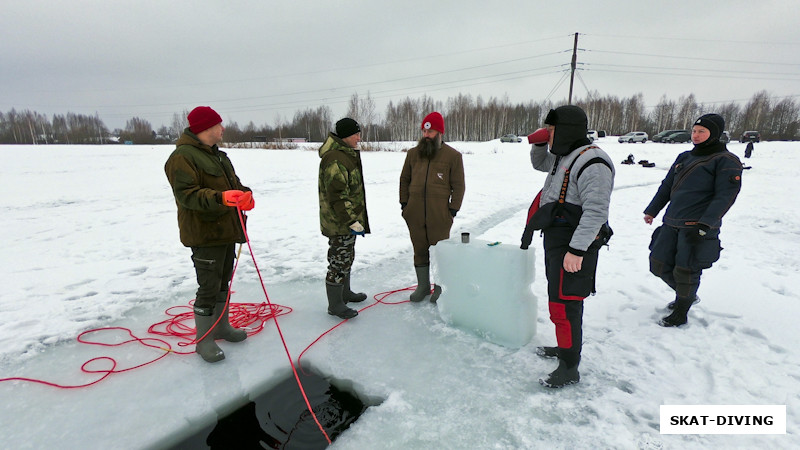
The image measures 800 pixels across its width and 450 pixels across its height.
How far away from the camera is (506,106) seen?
60.3m

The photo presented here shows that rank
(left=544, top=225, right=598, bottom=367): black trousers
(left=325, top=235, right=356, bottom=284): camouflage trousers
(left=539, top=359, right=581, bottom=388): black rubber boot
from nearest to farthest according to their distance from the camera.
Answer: (left=544, top=225, right=598, bottom=367): black trousers < (left=539, top=359, right=581, bottom=388): black rubber boot < (left=325, top=235, right=356, bottom=284): camouflage trousers

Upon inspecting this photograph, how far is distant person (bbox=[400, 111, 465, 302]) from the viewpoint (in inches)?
134

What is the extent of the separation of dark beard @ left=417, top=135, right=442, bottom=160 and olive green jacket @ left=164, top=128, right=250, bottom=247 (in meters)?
1.69

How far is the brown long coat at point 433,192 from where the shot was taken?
3414 millimetres

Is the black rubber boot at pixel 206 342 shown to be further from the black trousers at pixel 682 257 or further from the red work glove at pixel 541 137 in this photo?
the black trousers at pixel 682 257

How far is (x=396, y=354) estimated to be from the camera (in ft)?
9.15

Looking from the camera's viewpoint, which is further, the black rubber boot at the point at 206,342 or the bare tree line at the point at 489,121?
the bare tree line at the point at 489,121

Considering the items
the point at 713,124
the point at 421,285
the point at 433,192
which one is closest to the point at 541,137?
the point at 433,192

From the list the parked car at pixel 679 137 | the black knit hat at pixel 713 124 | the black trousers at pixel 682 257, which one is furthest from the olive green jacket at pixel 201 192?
the parked car at pixel 679 137

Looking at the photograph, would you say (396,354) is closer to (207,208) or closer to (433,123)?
(207,208)

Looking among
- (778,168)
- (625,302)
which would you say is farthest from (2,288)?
(778,168)

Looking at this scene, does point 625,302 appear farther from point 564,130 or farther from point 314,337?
point 314,337

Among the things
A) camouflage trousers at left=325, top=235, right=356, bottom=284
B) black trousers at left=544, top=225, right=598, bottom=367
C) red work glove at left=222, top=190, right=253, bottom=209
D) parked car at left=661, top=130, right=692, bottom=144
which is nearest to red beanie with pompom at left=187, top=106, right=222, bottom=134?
red work glove at left=222, top=190, right=253, bottom=209

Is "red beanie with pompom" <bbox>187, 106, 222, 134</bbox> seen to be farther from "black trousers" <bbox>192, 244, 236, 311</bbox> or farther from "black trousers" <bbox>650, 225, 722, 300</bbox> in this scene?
"black trousers" <bbox>650, 225, 722, 300</bbox>
